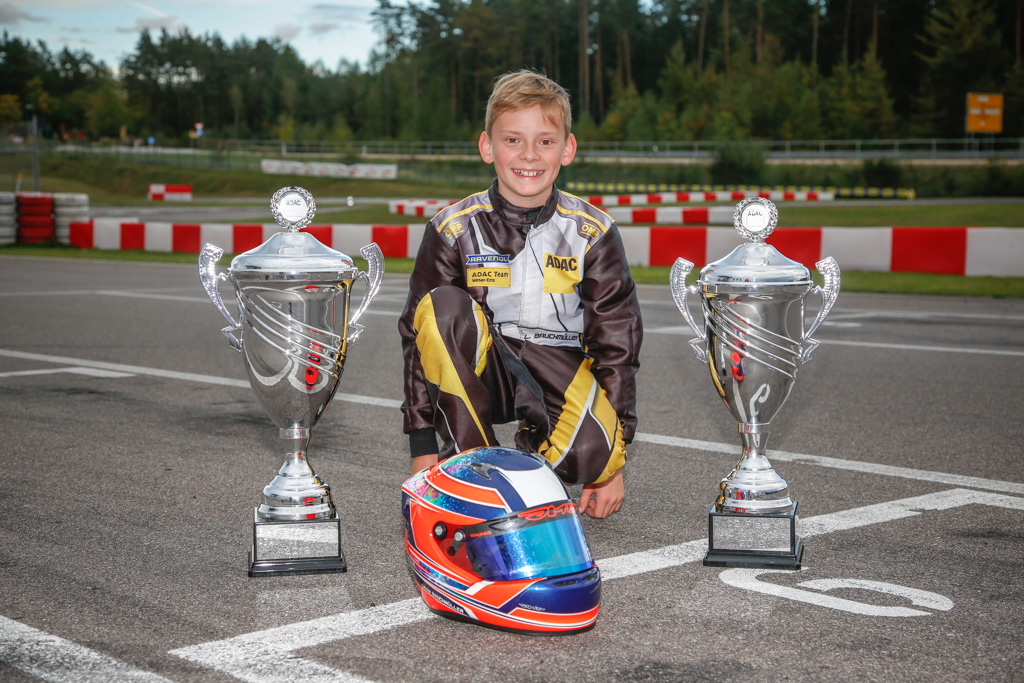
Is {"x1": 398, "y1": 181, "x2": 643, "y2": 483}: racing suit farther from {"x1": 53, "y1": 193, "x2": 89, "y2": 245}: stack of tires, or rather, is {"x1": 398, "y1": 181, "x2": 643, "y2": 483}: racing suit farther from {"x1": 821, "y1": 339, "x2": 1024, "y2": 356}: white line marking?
{"x1": 53, "y1": 193, "x2": 89, "y2": 245}: stack of tires

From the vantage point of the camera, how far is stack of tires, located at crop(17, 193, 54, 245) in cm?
1902

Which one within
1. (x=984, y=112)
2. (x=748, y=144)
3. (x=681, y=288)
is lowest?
(x=681, y=288)

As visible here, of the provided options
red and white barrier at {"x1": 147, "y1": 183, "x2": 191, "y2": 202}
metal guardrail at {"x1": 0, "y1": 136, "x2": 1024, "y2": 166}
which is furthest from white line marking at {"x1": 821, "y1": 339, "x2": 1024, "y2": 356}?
red and white barrier at {"x1": 147, "y1": 183, "x2": 191, "y2": 202}

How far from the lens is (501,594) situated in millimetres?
2555

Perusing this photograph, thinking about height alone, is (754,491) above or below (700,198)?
below

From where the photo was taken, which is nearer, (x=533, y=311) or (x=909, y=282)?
(x=533, y=311)

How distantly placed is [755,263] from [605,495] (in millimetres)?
884

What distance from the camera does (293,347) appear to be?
3.09 metres

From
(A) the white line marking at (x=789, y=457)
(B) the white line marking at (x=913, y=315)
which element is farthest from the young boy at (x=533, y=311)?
(B) the white line marking at (x=913, y=315)

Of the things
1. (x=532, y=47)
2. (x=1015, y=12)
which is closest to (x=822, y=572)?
(x=1015, y=12)

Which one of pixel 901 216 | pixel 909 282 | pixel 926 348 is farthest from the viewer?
pixel 901 216

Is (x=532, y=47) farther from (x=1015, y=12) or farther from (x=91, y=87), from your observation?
(x=91, y=87)

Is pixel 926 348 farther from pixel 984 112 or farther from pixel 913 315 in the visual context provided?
pixel 984 112

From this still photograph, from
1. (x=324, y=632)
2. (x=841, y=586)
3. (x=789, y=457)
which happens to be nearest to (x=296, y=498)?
(x=324, y=632)
